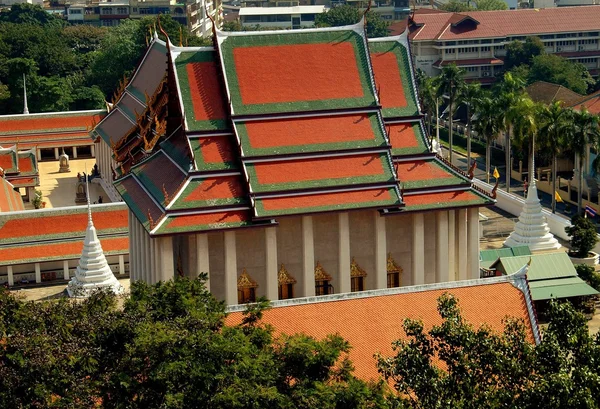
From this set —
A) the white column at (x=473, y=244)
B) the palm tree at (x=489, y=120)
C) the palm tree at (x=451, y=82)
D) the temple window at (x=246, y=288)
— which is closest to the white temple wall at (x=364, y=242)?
the white column at (x=473, y=244)

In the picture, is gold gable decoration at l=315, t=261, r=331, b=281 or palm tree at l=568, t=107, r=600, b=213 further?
palm tree at l=568, t=107, r=600, b=213

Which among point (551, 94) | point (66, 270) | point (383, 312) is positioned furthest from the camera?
point (551, 94)

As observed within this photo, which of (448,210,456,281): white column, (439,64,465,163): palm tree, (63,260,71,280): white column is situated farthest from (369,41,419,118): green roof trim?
(439,64,465,163): palm tree

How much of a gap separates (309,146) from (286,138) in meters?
0.95

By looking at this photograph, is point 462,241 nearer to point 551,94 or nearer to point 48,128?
point 551,94

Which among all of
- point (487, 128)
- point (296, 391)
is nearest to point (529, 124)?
point (487, 128)

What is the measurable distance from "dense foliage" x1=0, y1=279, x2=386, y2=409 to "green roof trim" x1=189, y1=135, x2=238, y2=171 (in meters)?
14.3

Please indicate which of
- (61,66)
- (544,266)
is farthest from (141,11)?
(544,266)

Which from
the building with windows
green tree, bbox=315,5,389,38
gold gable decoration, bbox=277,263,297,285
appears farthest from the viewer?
the building with windows

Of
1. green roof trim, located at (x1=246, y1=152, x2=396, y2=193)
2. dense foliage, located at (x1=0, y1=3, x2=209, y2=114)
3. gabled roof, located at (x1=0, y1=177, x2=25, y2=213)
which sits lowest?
gabled roof, located at (x1=0, y1=177, x2=25, y2=213)

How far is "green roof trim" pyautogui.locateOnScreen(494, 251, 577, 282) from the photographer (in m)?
55.7

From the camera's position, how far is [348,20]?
158875mm

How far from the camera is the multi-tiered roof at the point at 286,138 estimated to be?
5075 cm

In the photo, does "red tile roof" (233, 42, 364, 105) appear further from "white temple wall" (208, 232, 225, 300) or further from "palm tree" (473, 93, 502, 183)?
"palm tree" (473, 93, 502, 183)
